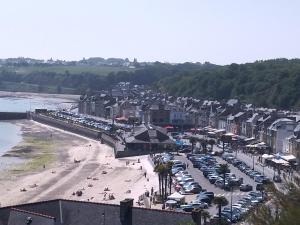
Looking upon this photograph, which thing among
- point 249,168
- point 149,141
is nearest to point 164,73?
→ point 149,141

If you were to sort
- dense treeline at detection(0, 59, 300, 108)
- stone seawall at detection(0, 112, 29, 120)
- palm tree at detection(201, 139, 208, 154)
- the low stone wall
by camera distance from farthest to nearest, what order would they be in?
1. stone seawall at detection(0, 112, 29, 120)
2. dense treeline at detection(0, 59, 300, 108)
3. the low stone wall
4. palm tree at detection(201, 139, 208, 154)

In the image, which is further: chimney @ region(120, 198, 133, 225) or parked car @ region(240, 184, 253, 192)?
parked car @ region(240, 184, 253, 192)

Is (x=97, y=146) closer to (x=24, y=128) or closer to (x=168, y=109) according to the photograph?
(x=168, y=109)

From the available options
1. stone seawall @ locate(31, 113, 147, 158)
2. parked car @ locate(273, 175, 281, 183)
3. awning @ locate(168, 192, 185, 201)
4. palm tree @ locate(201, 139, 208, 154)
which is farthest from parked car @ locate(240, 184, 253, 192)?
stone seawall @ locate(31, 113, 147, 158)

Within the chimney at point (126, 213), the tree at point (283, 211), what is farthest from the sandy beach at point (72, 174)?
the tree at point (283, 211)

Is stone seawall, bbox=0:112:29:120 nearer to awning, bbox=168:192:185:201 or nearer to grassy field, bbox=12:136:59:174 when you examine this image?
grassy field, bbox=12:136:59:174

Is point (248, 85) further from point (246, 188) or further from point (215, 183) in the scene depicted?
point (246, 188)
